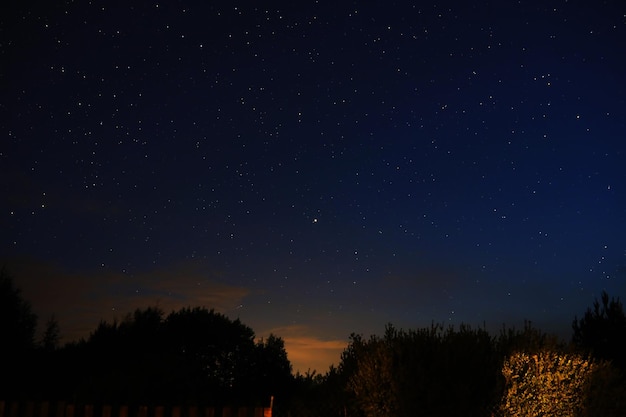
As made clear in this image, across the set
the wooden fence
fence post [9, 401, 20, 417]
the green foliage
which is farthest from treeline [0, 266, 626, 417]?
fence post [9, 401, 20, 417]

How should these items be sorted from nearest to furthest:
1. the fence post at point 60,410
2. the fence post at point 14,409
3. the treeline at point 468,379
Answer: the fence post at point 14,409, the fence post at point 60,410, the treeline at point 468,379

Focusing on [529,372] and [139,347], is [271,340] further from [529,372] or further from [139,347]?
[529,372]

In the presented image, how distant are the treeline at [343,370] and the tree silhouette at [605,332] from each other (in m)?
0.04

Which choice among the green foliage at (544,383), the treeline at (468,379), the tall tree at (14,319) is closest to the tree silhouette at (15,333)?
the tall tree at (14,319)

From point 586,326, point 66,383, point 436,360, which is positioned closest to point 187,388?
point 66,383

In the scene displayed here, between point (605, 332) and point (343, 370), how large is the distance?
1209cm

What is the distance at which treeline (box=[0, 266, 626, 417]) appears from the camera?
1411 cm

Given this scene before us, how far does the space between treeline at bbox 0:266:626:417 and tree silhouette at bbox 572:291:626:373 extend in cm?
4

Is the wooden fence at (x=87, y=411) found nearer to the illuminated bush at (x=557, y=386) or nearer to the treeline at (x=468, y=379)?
the treeline at (x=468, y=379)

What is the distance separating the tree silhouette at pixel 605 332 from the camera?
2247cm

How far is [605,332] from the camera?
75.3ft

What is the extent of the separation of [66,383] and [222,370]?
6.53 m

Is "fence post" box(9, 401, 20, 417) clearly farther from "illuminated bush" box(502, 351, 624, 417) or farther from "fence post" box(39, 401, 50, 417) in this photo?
"illuminated bush" box(502, 351, 624, 417)

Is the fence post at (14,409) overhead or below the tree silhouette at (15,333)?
below
